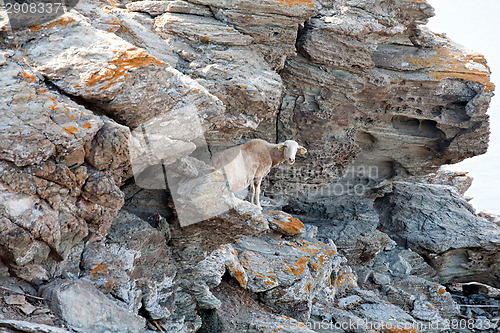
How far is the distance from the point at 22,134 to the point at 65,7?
9.66 feet

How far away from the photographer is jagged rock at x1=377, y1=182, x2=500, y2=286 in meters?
20.1

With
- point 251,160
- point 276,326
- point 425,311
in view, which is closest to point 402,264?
point 425,311

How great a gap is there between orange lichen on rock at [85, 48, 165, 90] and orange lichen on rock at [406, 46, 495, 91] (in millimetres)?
12141

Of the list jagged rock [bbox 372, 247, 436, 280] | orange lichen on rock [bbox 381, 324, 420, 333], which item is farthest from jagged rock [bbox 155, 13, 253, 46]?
jagged rock [bbox 372, 247, 436, 280]

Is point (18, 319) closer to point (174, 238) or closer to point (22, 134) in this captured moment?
point (22, 134)

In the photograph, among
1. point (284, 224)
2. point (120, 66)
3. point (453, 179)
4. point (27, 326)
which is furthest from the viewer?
point (453, 179)

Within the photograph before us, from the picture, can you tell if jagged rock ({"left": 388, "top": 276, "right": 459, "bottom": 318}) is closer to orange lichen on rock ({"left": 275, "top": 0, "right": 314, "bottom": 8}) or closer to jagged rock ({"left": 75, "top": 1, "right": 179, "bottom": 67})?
orange lichen on rock ({"left": 275, "top": 0, "right": 314, "bottom": 8})

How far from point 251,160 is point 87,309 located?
7.07m

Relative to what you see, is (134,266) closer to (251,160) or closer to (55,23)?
(55,23)

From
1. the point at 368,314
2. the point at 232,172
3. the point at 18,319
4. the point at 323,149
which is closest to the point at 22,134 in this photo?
the point at 18,319

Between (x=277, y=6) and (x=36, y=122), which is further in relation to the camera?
(x=277, y=6)

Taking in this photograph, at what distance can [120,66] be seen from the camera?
6672 millimetres

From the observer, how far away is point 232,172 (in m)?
11.7

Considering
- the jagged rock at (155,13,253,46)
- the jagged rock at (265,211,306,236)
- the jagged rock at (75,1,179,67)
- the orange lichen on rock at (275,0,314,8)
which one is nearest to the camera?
the jagged rock at (75,1,179,67)
